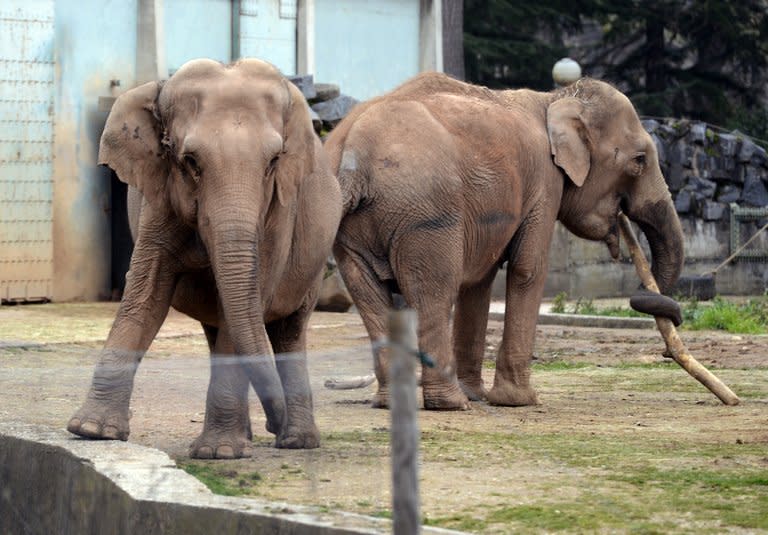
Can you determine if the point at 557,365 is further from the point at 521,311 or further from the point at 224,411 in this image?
the point at 224,411

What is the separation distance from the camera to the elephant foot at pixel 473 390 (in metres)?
12.1

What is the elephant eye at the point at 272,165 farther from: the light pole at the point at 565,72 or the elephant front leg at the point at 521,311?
the light pole at the point at 565,72

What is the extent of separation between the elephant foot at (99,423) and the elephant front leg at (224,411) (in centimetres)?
36

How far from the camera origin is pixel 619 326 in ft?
63.5

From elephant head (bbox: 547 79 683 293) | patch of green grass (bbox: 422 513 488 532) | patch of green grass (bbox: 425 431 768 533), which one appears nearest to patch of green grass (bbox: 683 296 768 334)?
elephant head (bbox: 547 79 683 293)

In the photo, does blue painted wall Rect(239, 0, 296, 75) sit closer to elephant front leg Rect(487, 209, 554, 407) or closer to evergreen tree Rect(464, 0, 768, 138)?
elephant front leg Rect(487, 209, 554, 407)

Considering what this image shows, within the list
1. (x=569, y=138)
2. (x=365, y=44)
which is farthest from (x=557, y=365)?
(x=365, y=44)

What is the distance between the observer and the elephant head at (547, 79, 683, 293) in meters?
12.2

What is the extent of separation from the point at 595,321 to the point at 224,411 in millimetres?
11720

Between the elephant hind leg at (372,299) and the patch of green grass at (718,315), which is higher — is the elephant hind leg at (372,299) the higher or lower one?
Result: the higher one

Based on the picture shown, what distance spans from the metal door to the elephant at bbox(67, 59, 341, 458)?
10754 mm

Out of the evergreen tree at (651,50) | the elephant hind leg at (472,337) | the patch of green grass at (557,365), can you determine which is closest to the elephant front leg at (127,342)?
the elephant hind leg at (472,337)

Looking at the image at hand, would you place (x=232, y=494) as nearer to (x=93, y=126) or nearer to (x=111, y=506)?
(x=111, y=506)

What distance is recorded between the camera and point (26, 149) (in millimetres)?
19188
